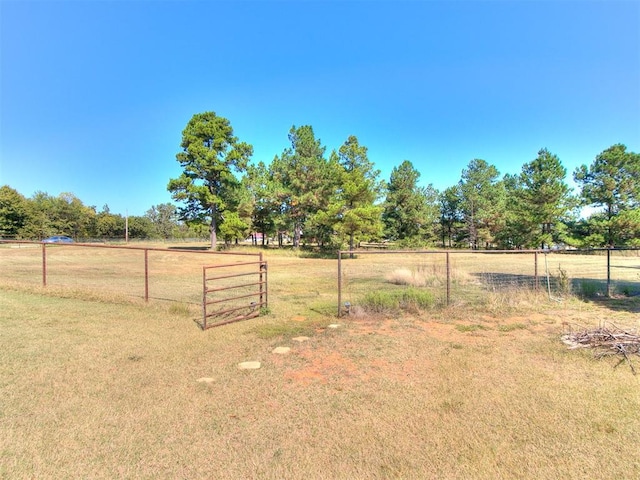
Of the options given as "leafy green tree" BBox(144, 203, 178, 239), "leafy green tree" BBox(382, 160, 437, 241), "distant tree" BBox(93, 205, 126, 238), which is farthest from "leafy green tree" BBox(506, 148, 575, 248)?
"leafy green tree" BBox(144, 203, 178, 239)

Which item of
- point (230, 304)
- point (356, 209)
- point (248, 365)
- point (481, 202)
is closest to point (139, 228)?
point (356, 209)

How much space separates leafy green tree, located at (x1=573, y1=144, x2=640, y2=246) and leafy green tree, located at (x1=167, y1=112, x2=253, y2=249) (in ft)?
125

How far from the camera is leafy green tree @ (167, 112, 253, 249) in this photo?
39.1 meters

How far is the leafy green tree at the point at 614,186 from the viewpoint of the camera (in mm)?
33688

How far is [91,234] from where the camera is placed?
7094 cm

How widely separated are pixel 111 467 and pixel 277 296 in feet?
27.8

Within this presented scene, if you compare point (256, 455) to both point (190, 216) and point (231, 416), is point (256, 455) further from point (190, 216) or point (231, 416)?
point (190, 216)

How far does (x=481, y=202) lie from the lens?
53.5 metres

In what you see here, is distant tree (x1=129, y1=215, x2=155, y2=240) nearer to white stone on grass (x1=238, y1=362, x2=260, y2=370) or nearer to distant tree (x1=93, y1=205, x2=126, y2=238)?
distant tree (x1=93, y1=205, x2=126, y2=238)

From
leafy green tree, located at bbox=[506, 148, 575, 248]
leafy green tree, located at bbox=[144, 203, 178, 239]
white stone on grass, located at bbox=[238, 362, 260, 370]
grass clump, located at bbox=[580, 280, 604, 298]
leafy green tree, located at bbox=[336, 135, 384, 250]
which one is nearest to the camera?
white stone on grass, located at bbox=[238, 362, 260, 370]

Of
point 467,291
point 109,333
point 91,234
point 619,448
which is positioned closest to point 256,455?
point 619,448

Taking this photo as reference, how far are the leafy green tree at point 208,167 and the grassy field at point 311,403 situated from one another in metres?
33.9

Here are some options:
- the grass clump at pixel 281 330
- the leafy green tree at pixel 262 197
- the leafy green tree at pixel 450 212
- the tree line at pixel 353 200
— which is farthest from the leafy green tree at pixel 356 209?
the leafy green tree at pixel 450 212

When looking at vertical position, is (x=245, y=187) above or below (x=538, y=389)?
above
